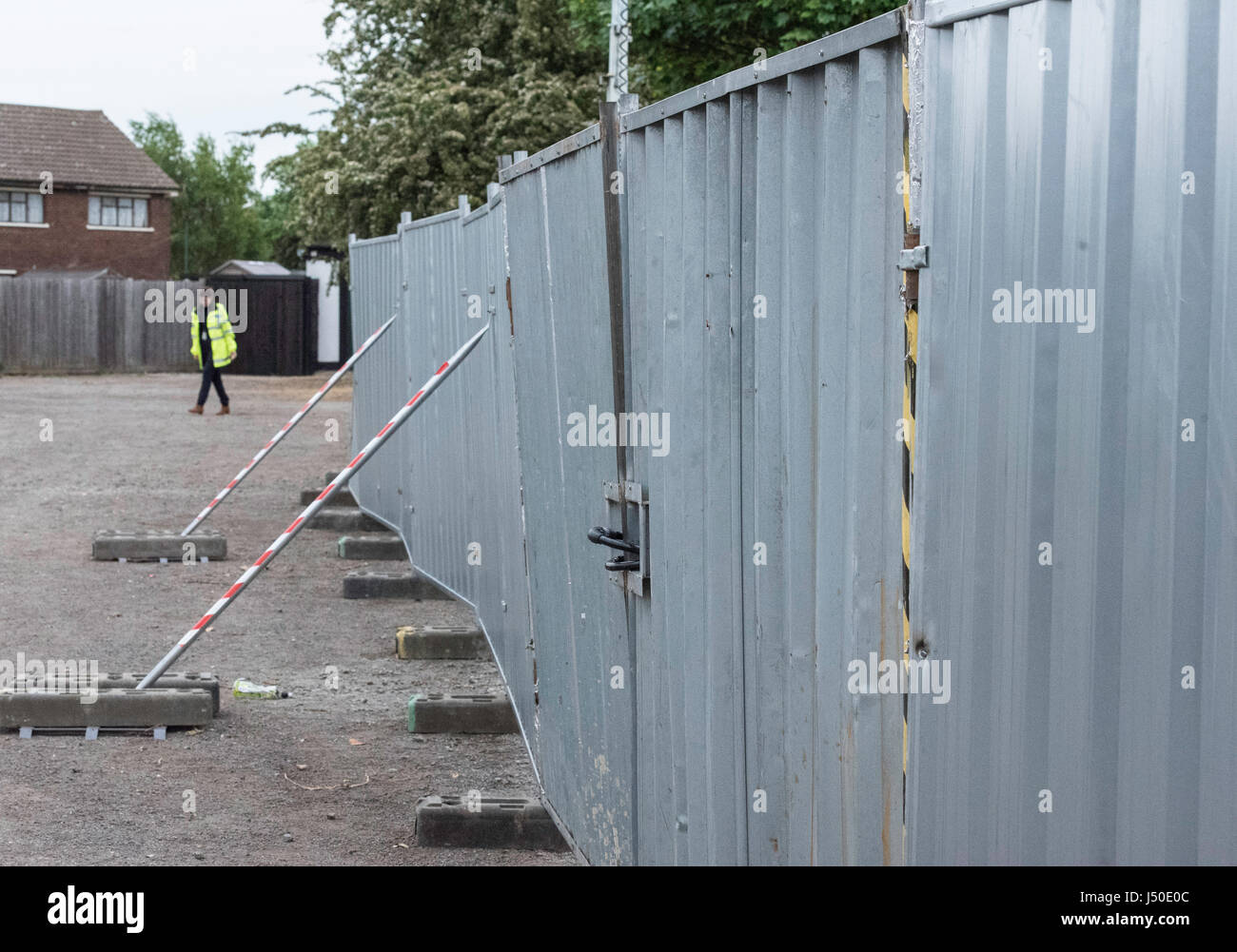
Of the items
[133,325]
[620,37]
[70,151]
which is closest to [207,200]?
[70,151]

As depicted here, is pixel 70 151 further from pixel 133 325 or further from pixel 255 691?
pixel 255 691

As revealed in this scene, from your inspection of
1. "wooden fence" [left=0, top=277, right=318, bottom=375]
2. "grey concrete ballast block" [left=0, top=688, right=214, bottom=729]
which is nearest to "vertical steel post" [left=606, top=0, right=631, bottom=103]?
"grey concrete ballast block" [left=0, top=688, right=214, bottom=729]

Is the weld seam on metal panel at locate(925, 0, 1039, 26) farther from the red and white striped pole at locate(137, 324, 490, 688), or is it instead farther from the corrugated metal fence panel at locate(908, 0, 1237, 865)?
the red and white striped pole at locate(137, 324, 490, 688)

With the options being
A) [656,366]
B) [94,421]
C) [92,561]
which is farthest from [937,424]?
[94,421]

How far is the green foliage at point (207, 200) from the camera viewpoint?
88.8 m

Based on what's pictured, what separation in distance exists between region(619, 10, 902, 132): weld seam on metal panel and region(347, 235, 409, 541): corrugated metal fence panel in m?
6.08

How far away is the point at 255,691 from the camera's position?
7.16 meters

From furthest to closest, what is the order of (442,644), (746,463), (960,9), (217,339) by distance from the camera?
(217,339) < (442,644) < (746,463) < (960,9)

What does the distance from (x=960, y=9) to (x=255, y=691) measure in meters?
5.64

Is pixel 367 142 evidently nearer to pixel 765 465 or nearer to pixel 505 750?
pixel 505 750

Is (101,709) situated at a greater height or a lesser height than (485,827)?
greater

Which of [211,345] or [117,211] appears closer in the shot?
Result: [211,345]

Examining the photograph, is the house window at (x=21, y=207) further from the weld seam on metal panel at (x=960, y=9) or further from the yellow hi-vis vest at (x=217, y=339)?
the weld seam on metal panel at (x=960, y=9)
